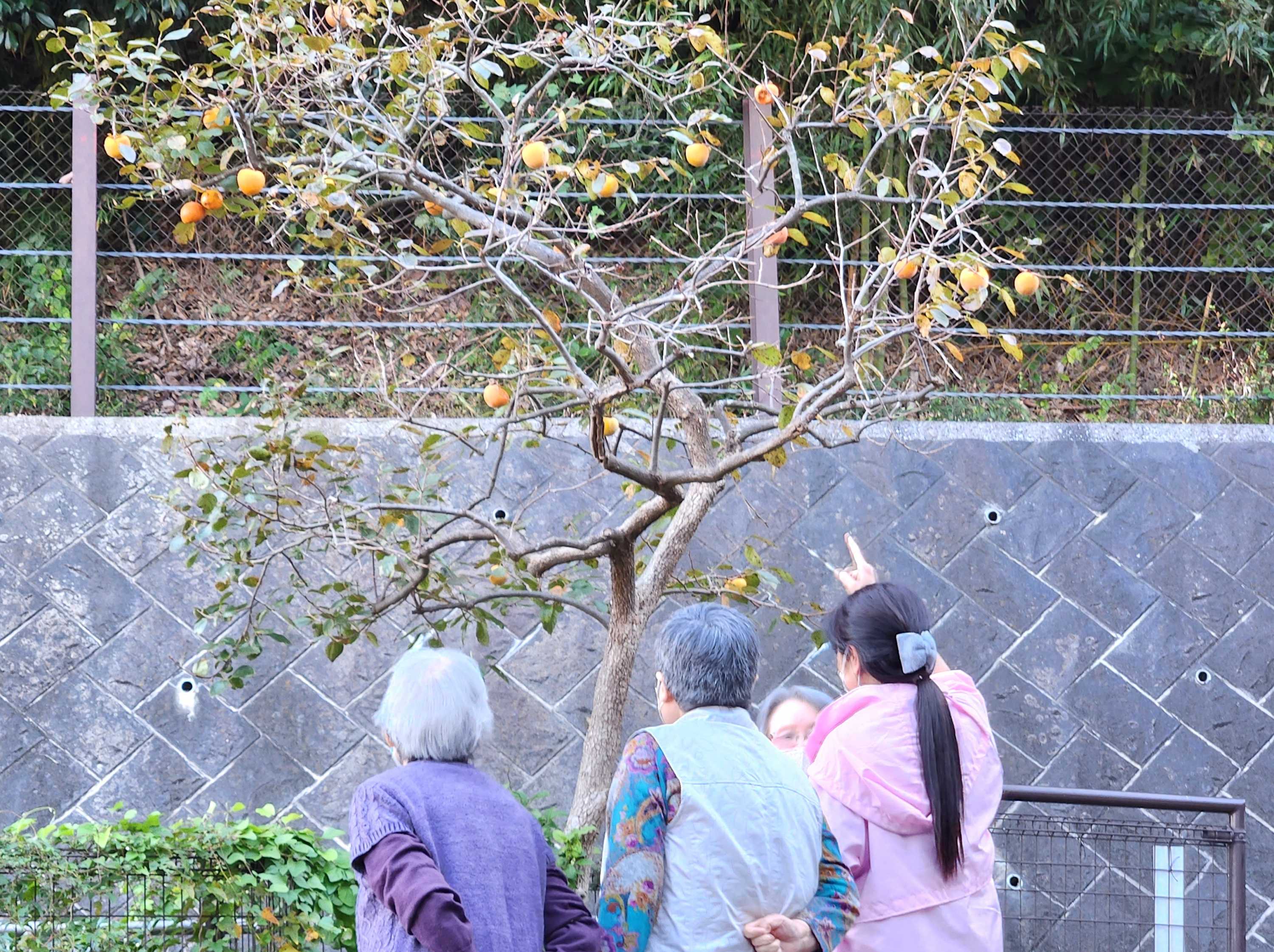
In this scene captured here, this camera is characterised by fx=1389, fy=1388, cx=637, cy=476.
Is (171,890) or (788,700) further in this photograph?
(788,700)

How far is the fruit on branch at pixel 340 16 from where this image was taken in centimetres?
328

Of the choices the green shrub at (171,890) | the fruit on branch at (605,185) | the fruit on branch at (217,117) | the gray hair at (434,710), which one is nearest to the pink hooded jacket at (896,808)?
the gray hair at (434,710)

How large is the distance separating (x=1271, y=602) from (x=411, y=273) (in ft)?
11.8

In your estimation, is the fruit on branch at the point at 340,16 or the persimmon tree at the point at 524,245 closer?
the persimmon tree at the point at 524,245

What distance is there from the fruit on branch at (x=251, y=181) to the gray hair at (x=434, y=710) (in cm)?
142

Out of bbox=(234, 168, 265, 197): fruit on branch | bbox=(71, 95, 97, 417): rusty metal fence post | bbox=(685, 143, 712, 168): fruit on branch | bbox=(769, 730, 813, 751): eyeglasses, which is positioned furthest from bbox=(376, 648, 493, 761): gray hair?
bbox=(71, 95, 97, 417): rusty metal fence post

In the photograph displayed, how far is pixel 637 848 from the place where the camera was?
6.93 ft

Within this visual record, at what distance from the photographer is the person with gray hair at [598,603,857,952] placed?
6.93ft

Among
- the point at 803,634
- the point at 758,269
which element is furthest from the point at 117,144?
the point at 803,634

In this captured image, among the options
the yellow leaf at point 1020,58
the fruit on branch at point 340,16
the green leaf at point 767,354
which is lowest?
the green leaf at point 767,354

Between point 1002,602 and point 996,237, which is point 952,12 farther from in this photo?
point 1002,602

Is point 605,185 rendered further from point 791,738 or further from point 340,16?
point 791,738

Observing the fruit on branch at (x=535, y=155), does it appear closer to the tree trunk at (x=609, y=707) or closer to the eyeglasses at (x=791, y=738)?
the tree trunk at (x=609, y=707)

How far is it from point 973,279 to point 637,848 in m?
→ 1.41
